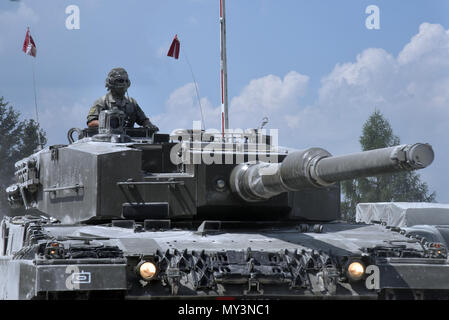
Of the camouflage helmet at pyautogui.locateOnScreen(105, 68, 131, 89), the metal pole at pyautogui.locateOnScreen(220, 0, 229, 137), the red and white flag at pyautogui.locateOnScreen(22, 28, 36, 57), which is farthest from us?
the red and white flag at pyautogui.locateOnScreen(22, 28, 36, 57)

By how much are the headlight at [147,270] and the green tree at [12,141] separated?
3394 cm

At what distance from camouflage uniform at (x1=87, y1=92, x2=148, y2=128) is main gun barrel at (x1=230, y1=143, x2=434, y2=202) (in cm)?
389

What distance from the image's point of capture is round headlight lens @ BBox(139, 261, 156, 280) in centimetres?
988

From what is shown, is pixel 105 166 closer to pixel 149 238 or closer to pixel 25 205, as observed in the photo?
pixel 149 238

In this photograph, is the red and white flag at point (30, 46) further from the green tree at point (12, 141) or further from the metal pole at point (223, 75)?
the green tree at point (12, 141)

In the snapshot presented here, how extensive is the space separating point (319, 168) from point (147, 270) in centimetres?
246

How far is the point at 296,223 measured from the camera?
13.0 m

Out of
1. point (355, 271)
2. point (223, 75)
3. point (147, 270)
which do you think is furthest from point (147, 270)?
point (223, 75)

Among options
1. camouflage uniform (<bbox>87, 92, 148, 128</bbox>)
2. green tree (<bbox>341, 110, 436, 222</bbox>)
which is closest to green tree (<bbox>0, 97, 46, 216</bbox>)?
green tree (<bbox>341, 110, 436, 222</bbox>)

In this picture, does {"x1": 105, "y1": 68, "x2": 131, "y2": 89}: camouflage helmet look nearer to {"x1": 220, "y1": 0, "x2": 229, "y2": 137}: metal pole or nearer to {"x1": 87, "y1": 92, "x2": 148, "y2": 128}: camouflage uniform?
{"x1": 87, "y1": 92, "x2": 148, "y2": 128}: camouflage uniform

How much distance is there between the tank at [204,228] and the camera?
31.5 ft

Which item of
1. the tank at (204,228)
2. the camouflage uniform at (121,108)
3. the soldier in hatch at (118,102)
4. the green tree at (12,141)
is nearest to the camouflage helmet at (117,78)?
the soldier in hatch at (118,102)

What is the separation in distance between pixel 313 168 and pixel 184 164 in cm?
367

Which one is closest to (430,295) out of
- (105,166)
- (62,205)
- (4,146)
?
(105,166)
